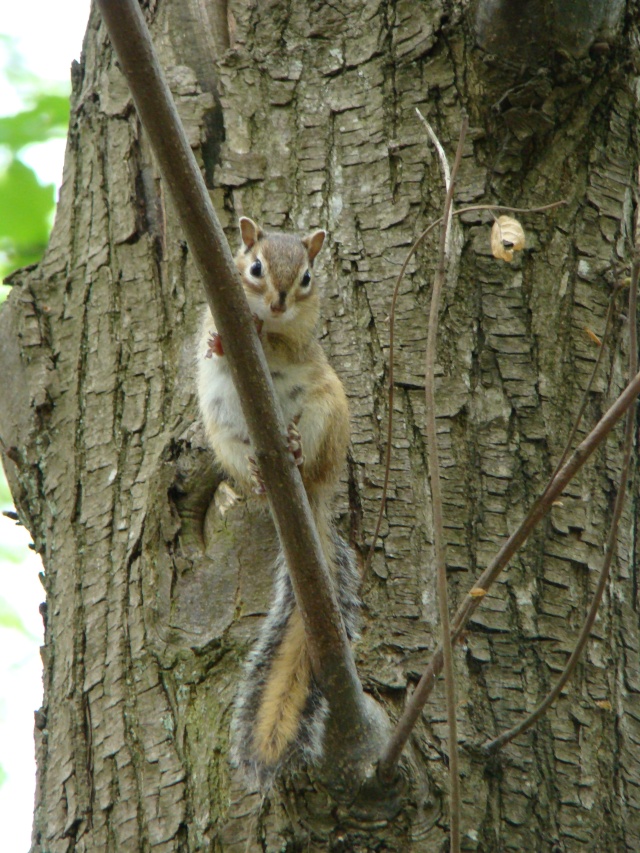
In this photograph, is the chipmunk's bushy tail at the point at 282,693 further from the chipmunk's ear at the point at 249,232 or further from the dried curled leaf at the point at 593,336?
the chipmunk's ear at the point at 249,232

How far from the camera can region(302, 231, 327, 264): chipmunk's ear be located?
8.53 ft

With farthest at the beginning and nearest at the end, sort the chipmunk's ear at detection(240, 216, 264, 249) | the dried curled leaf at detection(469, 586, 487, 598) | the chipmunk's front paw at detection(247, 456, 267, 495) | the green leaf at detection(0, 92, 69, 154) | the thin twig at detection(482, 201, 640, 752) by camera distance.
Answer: the green leaf at detection(0, 92, 69, 154)
the chipmunk's ear at detection(240, 216, 264, 249)
the chipmunk's front paw at detection(247, 456, 267, 495)
the thin twig at detection(482, 201, 640, 752)
the dried curled leaf at detection(469, 586, 487, 598)

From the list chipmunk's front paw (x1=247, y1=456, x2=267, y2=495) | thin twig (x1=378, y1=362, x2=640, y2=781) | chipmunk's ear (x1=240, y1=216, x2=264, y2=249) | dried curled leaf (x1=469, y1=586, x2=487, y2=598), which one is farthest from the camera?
chipmunk's ear (x1=240, y1=216, x2=264, y2=249)

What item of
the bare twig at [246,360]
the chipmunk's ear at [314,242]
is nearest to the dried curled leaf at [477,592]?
the bare twig at [246,360]

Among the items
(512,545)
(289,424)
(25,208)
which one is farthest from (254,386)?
(25,208)

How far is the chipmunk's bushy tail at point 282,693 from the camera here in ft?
6.70

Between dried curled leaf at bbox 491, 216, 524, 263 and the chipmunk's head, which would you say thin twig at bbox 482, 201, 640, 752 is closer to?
dried curled leaf at bbox 491, 216, 524, 263

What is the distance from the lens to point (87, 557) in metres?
2.54

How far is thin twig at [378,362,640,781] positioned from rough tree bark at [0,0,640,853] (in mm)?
207

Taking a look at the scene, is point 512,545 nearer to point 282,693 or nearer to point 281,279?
point 282,693

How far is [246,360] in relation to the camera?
178 cm

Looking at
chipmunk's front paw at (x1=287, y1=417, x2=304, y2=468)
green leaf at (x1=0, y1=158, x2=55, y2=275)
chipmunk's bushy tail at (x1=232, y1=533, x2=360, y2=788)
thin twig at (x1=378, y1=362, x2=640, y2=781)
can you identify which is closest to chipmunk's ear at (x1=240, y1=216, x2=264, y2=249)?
chipmunk's front paw at (x1=287, y1=417, x2=304, y2=468)

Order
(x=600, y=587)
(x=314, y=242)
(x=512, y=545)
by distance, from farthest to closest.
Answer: (x=314, y=242) → (x=600, y=587) → (x=512, y=545)

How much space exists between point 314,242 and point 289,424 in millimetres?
506
